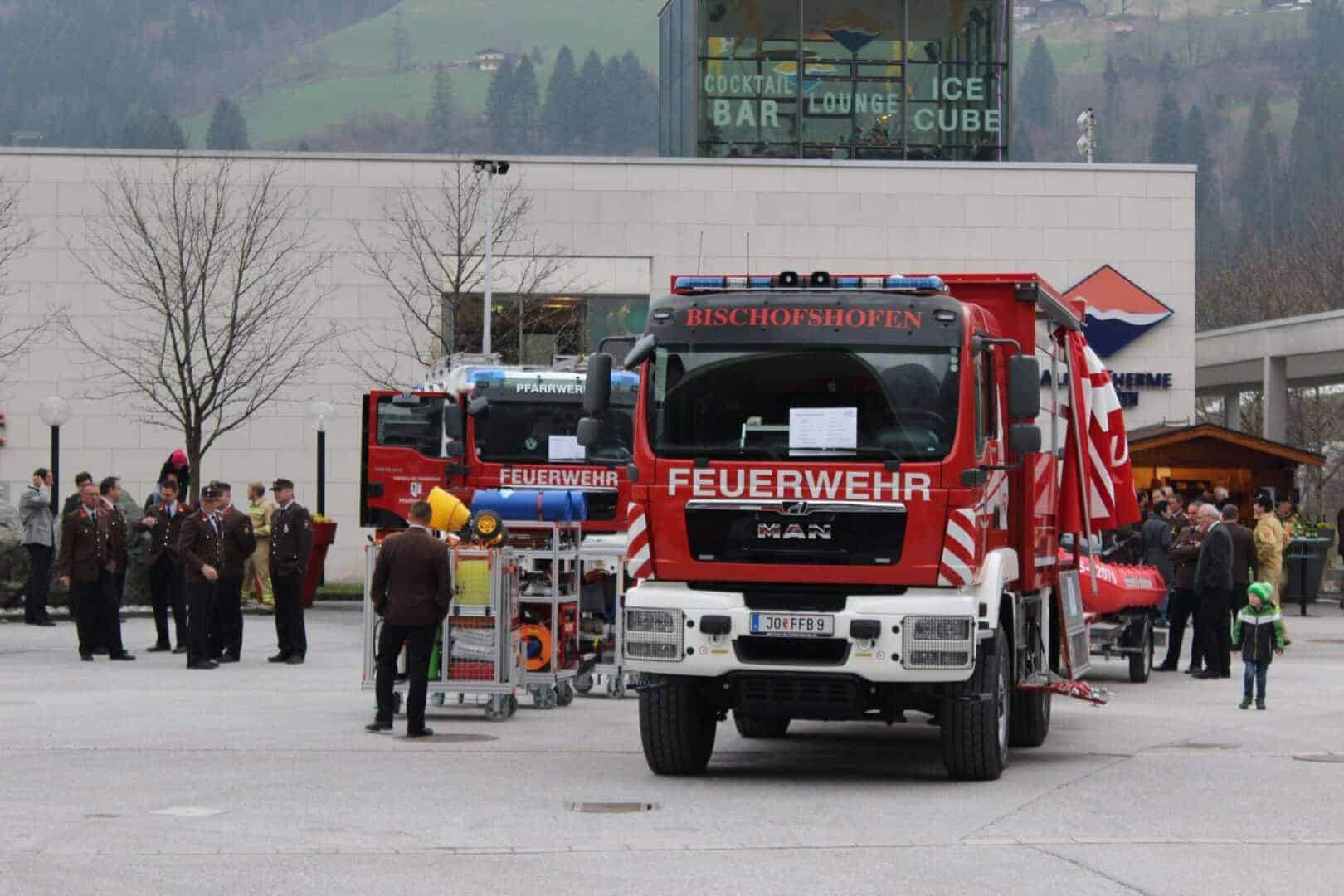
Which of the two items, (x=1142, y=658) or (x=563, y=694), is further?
(x=1142, y=658)

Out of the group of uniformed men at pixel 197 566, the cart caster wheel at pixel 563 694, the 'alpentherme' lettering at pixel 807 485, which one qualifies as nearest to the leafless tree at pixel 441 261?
the group of uniformed men at pixel 197 566

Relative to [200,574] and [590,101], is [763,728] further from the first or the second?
[590,101]

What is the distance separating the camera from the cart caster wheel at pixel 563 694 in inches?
719

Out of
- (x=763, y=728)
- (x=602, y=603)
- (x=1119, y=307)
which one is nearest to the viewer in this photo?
(x=763, y=728)

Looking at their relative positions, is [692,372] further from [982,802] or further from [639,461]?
[982,802]

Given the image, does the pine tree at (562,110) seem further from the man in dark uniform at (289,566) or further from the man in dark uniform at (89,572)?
the man in dark uniform at (289,566)

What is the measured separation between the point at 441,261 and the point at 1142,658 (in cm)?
2379

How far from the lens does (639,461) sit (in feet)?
Answer: 43.8

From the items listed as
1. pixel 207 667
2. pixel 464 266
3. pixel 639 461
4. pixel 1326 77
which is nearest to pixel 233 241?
pixel 464 266

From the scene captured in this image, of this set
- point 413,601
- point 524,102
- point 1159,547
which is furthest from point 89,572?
point 524,102

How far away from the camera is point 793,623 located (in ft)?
42.6

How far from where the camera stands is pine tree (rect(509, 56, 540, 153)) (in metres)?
180

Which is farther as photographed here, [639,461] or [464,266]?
[464,266]

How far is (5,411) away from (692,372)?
32.2 meters
